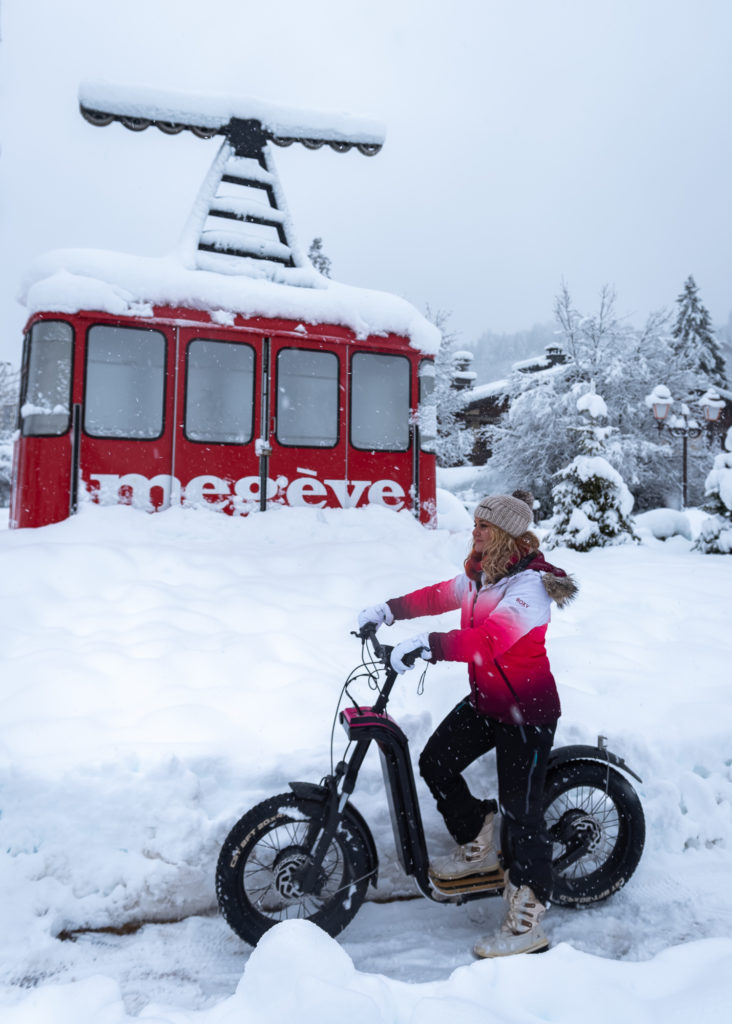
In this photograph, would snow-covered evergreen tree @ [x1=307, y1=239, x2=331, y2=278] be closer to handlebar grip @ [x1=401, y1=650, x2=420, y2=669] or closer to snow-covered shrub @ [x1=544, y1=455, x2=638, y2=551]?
snow-covered shrub @ [x1=544, y1=455, x2=638, y2=551]

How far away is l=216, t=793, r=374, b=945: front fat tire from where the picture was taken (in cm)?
272

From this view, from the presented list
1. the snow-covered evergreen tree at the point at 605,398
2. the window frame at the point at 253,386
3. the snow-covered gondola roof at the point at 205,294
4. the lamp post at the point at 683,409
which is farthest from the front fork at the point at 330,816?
the snow-covered evergreen tree at the point at 605,398

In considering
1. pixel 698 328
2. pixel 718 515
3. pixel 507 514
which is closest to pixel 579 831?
pixel 507 514

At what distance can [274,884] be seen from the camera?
2799mm

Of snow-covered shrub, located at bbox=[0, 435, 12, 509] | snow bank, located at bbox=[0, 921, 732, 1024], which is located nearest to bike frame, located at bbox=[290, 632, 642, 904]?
snow bank, located at bbox=[0, 921, 732, 1024]

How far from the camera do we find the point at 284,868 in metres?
2.80

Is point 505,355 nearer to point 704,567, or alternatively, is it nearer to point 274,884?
point 704,567

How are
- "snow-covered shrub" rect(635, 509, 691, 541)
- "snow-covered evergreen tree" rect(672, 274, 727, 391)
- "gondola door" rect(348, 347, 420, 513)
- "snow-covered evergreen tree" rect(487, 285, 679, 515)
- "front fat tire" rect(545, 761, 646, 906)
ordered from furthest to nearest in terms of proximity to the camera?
"snow-covered evergreen tree" rect(672, 274, 727, 391)
"snow-covered evergreen tree" rect(487, 285, 679, 515)
"snow-covered shrub" rect(635, 509, 691, 541)
"gondola door" rect(348, 347, 420, 513)
"front fat tire" rect(545, 761, 646, 906)

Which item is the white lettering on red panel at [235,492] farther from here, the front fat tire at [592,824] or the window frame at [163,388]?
the front fat tire at [592,824]

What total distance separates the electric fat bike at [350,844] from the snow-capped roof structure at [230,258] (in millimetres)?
5436

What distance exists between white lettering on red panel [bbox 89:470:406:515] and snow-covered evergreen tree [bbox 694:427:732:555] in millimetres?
6199

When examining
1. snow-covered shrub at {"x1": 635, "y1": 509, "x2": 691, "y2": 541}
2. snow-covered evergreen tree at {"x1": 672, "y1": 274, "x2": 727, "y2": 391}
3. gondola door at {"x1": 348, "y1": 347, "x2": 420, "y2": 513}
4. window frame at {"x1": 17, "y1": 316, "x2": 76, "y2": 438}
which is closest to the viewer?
window frame at {"x1": 17, "y1": 316, "x2": 76, "y2": 438}

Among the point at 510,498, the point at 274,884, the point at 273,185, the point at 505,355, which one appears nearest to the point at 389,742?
the point at 274,884

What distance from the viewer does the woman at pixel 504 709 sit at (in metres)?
2.80
